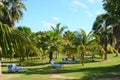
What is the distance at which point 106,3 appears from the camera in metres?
29.4

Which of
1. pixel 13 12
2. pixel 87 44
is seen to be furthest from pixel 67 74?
pixel 13 12

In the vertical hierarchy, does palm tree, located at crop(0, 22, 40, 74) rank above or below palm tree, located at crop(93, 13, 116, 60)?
below

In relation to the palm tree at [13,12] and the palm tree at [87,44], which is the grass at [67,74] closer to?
the palm tree at [87,44]

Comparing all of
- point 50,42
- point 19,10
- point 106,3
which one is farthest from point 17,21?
point 106,3

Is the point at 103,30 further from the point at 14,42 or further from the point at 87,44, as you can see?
the point at 14,42

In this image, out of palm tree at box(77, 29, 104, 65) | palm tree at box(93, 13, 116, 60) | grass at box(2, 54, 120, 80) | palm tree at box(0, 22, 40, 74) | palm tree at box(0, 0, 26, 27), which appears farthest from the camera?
palm tree at box(93, 13, 116, 60)

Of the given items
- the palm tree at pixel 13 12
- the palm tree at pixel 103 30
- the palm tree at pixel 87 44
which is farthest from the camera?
the palm tree at pixel 103 30

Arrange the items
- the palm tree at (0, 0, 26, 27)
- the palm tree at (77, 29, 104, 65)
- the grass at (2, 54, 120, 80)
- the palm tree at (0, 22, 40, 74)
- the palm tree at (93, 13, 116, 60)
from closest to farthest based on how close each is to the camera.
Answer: the palm tree at (0, 22, 40, 74), the grass at (2, 54, 120, 80), the palm tree at (77, 29, 104, 65), the palm tree at (0, 0, 26, 27), the palm tree at (93, 13, 116, 60)

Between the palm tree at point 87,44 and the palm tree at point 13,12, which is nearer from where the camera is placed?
the palm tree at point 87,44

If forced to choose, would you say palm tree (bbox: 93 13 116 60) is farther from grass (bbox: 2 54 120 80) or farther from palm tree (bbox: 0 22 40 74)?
palm tree (bbox: 0 22 40 74)

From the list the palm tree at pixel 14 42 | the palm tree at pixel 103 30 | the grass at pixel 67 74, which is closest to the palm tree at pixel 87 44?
the grass at pixel 67 74

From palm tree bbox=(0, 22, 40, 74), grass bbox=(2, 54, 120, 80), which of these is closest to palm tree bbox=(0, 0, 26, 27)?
grass bbox=(2, 54, 120, 80)

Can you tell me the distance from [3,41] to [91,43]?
26.7 meters

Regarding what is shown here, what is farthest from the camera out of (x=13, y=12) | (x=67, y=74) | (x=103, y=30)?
(x=103, y=30)
